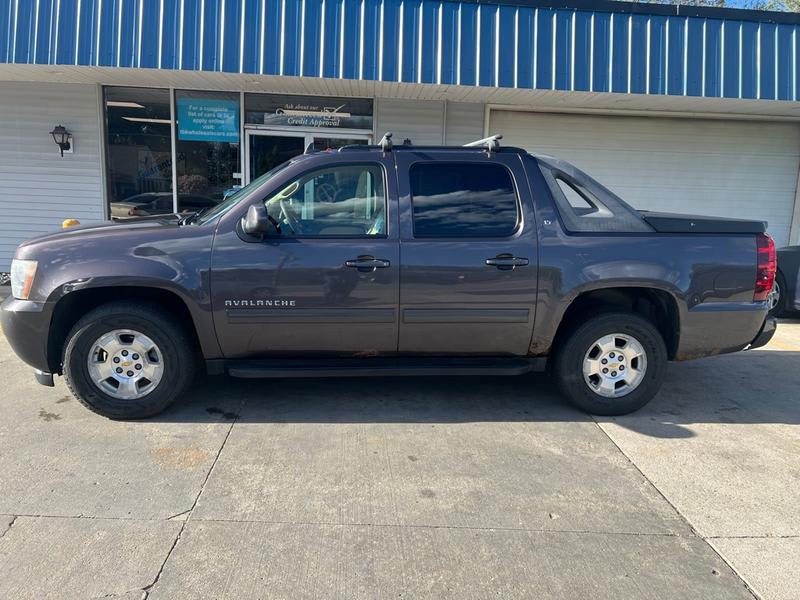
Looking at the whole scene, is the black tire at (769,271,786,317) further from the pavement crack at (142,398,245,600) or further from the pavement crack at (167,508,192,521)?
the pavement crack at (167,508,192,521)

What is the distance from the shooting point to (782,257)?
769 cm

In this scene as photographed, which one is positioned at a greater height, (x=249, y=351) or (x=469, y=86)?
(x=469, y=86)

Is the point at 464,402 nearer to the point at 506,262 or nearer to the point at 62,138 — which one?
the point at 506,262

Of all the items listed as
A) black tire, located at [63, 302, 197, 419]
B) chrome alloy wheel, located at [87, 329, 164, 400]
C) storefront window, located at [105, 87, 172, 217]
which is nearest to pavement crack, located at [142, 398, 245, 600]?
black tire, located at [63, 302, 197, 419]

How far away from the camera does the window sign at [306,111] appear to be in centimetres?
941

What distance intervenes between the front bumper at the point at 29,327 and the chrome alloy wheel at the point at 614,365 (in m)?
→ 3.84

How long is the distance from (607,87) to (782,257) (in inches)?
129

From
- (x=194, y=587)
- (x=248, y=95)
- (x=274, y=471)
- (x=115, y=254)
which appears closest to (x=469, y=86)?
(x=248, y=95)

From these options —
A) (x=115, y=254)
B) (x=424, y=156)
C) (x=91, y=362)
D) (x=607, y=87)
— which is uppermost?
(x=607, y=87)

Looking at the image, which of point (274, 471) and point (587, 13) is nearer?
point (274, 471)

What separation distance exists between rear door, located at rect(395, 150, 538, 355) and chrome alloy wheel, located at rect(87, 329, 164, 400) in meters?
1.78

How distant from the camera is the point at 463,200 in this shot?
4293 mm

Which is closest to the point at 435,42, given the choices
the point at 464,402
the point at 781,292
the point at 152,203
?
the point at 152,203

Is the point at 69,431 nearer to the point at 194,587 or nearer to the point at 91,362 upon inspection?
the point at 91,362
